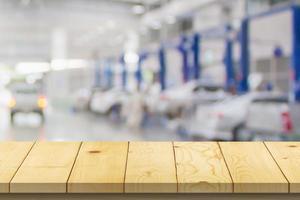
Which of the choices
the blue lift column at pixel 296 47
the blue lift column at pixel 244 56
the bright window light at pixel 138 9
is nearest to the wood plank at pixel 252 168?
the blue lift column at pixel 296 47

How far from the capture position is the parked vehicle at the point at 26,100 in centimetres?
1622

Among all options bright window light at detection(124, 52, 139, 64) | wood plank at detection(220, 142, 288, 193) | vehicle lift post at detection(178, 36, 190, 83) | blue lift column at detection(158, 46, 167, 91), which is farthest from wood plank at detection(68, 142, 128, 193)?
bright window light at detection(124, 52, 139, 64)

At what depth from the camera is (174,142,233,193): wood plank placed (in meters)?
1.33

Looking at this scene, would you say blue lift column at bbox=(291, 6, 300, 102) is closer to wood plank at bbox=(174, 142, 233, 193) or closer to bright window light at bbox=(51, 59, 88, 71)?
wood plank at bbox=(174, 142, 233, 193)

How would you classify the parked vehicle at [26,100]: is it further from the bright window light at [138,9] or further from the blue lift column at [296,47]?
the blue lift column at [296,47]

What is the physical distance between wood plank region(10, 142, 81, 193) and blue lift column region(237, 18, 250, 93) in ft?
25.7

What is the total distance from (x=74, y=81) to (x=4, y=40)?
324 cm

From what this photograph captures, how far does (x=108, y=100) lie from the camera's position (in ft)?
59.7

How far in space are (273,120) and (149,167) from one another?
5.99 meters

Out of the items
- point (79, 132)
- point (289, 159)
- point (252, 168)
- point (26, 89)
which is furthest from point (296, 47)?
point (26, 89)

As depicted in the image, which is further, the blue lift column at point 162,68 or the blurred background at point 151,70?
the blue lift column at point 162,68

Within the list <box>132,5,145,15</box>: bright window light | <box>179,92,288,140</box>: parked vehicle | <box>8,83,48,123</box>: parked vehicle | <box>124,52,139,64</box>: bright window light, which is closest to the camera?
<box>179,92,288,140</box>: parked vehicle

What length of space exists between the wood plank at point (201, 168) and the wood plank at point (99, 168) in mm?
150

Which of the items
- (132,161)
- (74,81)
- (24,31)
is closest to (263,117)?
(132,161)
